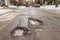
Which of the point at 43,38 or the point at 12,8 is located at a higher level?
the point at 12,8

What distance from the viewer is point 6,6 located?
1750 mm

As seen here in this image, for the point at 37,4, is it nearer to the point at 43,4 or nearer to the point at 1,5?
the point at 43,4

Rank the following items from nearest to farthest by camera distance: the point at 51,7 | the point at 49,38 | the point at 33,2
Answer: the point at 49,38
the point at 33,2
the point at 51,7

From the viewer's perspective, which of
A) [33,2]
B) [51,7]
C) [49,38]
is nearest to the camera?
[49,38]

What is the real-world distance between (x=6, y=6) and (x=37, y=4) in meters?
0.53

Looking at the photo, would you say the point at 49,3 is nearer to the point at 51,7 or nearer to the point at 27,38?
the point at 51,7

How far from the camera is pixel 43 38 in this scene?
737 millimetres

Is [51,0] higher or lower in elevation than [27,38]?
higher

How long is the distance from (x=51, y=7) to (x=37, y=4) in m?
0.26

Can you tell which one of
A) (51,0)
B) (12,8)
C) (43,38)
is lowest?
(43,38)

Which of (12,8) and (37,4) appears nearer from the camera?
(37,4)

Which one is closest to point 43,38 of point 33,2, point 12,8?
point 33,2

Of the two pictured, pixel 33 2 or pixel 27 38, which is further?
pixel 33 2

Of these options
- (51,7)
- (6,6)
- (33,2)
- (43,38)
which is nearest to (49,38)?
(43,38)
